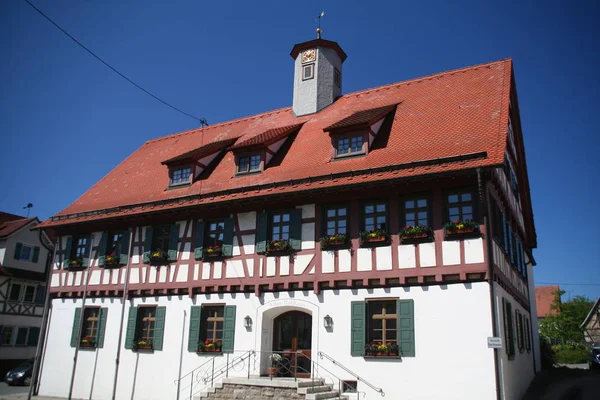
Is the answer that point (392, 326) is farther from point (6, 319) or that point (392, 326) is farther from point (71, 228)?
point (6, 319)

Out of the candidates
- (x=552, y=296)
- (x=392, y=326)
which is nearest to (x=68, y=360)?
(x=392, y=326)

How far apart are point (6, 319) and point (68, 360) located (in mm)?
14351

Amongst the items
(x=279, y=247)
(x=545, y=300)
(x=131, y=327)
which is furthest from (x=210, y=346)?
(x=545, y=300)

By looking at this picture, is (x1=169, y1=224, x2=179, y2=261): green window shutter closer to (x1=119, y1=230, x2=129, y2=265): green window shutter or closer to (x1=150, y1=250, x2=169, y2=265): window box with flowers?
(x1=150, y1=250, x2=169, y2=265): window box with flowers

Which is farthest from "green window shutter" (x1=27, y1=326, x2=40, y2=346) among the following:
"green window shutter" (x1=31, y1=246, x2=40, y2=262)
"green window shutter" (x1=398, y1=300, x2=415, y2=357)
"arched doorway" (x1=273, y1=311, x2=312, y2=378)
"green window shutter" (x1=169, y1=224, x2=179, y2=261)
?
"green window shutter" (x1=398, y1=300, x2=415, y2=357)

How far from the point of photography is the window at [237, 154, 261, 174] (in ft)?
68.4

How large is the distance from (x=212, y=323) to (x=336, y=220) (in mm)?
5907

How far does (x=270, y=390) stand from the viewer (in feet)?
51.9

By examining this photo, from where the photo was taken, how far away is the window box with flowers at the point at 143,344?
20.2 meters

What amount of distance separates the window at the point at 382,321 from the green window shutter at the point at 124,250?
33.7ft

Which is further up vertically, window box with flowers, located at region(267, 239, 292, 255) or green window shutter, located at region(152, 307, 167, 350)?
window box with flowers, located at region(267, 239, 292, 255)

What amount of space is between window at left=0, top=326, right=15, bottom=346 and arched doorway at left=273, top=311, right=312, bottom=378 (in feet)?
73.7

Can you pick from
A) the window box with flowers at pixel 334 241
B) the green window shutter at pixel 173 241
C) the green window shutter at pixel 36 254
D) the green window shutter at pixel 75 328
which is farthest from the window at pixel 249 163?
the green window shutter at pixel 36 254

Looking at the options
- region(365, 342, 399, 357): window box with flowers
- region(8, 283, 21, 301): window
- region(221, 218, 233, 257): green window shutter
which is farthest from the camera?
region(8, 283, 21, 301): window
